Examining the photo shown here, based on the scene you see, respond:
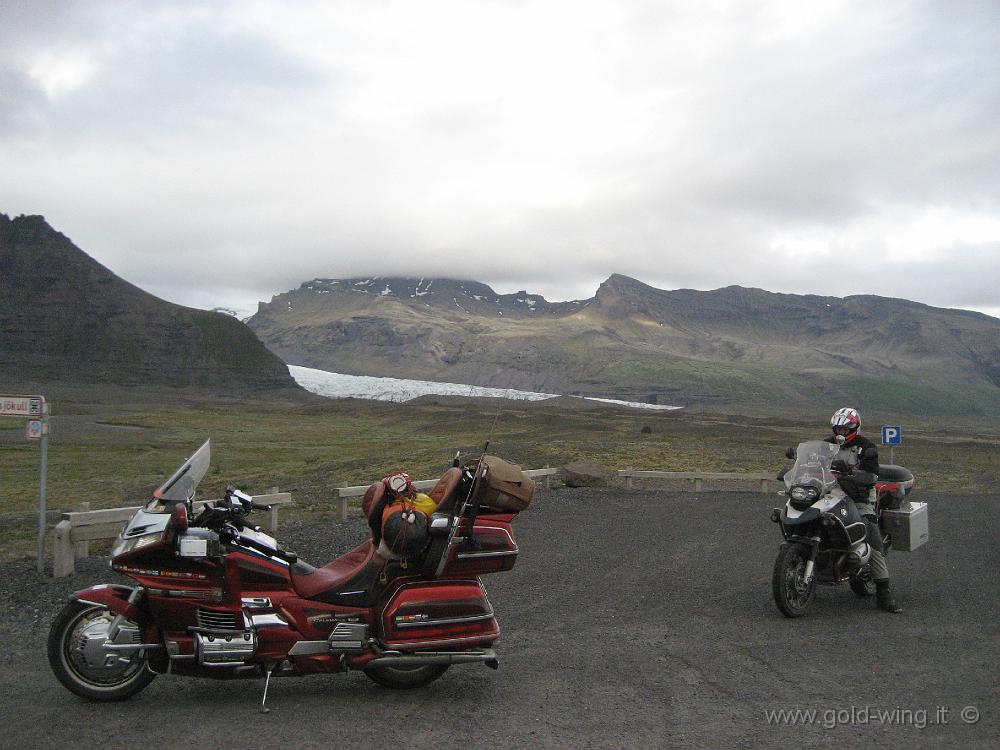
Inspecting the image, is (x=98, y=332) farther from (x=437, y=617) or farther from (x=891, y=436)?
(x=437, y=617)

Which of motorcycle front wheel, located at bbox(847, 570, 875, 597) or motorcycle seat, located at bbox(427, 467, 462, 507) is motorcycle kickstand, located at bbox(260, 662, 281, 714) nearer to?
motorcycle seat, located at bbox(427, 467, 462, 507)

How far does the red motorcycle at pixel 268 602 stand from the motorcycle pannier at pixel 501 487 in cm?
1

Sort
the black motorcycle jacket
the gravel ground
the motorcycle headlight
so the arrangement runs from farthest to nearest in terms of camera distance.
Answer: the black motorcycle jacket < the motorcycle headlight < the gravel ground

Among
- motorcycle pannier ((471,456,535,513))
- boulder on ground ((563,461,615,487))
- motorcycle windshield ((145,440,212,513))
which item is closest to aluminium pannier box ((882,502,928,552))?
motorcycle pannier ((471,456,535,513))

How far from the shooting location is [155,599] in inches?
213

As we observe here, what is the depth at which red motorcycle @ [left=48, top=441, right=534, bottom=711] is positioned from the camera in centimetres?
541

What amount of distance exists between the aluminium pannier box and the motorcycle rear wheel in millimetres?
6088

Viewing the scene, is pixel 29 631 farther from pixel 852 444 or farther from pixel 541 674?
pixel 852 444

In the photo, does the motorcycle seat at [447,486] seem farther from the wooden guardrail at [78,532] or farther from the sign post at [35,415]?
the sign post at [35,415]

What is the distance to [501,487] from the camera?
18.7 ft

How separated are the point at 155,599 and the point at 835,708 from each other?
4.93m

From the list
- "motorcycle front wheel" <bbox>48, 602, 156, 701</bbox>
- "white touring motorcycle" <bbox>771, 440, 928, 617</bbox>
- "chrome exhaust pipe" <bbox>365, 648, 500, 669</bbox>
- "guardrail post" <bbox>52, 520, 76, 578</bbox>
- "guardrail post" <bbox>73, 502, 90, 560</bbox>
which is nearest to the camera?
"motorcycle front wheel" <bbox>48, 602, 156, 701</bbox>

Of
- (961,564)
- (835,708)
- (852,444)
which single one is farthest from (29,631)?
(961,564)

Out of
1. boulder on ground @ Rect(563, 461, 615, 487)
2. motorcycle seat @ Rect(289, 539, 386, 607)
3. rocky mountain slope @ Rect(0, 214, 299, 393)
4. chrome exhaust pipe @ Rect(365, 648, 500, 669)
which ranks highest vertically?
rocky mountain slope @ Rect(0, 214, 299, 393)
